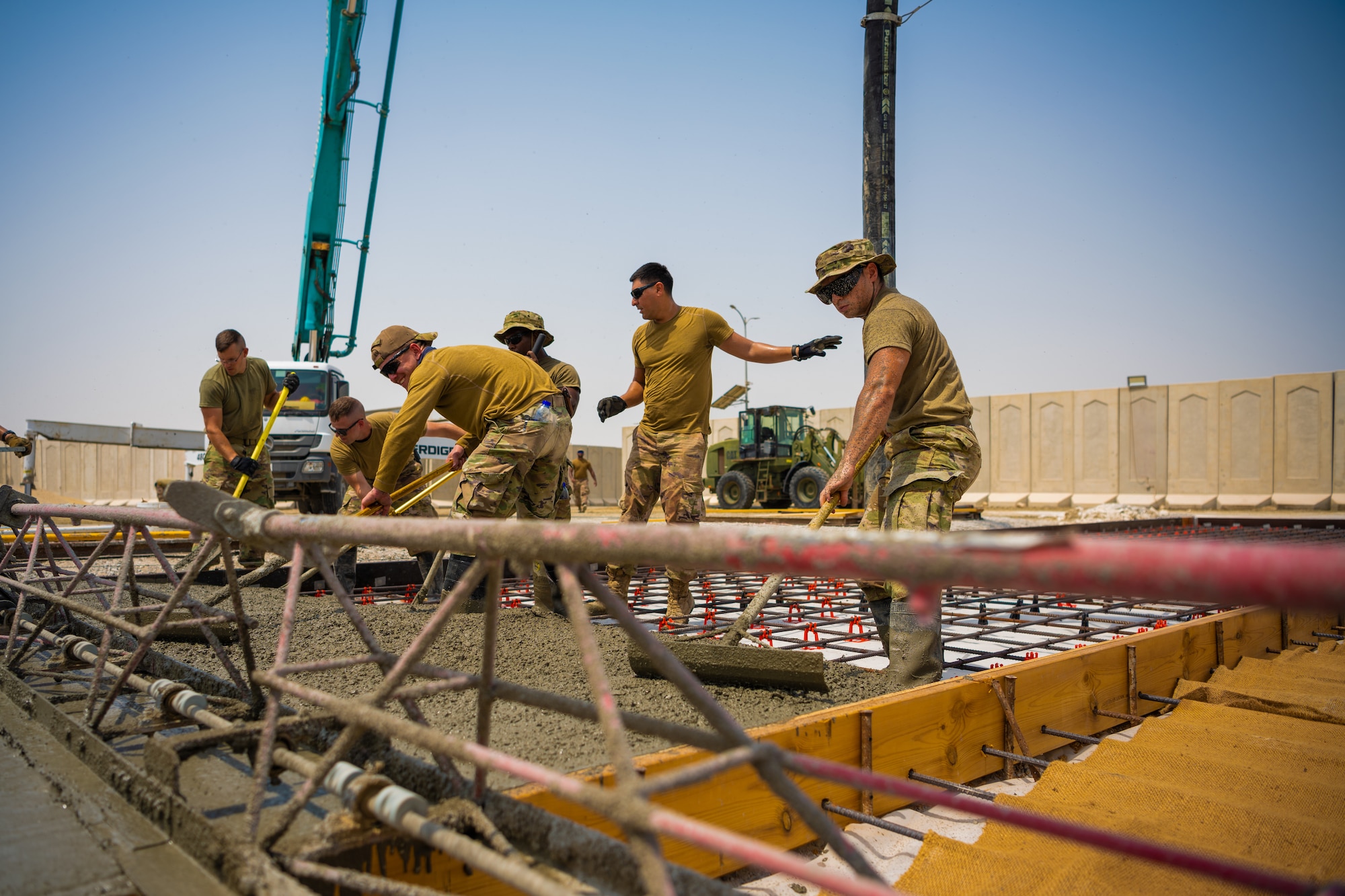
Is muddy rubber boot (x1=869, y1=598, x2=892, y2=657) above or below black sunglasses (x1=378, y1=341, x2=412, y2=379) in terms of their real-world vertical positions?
below

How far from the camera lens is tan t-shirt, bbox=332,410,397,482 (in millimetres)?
4969

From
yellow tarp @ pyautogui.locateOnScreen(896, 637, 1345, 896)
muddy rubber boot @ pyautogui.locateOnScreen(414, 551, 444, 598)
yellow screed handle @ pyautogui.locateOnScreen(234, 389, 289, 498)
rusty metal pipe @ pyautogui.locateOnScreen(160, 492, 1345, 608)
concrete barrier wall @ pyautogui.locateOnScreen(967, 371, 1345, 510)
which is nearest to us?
rusty metal pipe @ pyautogui.locateOnScreen(160, 492, 1345, 608)

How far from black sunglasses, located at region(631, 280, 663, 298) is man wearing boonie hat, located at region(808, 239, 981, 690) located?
131 cm

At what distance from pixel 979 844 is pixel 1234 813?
0.62 meters

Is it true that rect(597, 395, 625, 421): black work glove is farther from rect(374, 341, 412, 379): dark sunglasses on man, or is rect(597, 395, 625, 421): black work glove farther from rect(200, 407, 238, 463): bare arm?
rect(200, 407, 238, 463): bare arm

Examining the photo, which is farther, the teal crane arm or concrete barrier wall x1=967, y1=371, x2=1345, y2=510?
concrete barrier wall x1=967, y1=371, x2=1345, y2=510

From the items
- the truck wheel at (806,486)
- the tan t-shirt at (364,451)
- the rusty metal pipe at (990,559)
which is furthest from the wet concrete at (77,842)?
the truck wheel at (806,486)

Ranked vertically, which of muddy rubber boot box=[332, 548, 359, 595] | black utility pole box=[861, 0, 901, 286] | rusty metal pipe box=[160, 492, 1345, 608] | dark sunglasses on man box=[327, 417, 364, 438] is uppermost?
black utility pole box=[861, 0, 901, 286]

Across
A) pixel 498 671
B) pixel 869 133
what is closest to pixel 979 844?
pixel 498 671

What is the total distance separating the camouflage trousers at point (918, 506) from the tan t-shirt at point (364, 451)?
10.3 feet

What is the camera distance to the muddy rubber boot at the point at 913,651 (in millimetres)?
2764

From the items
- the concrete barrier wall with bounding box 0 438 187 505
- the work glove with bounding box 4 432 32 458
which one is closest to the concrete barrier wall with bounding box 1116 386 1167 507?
the work glove with bounding box 4 432 32 458

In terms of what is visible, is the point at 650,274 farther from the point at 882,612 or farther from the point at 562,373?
the point at 882,612

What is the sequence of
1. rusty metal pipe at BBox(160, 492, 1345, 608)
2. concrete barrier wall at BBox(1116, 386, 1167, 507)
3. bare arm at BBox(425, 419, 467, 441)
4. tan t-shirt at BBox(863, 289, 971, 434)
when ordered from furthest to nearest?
concrete barrier wall at BBox(1116, 386, 1167, 507)
bare arm at BBox(425, 419, 467, 441)
tan t-shirt at BBox(863, 289, 971, 434)
rusty metal pipe at BBox(160, 492, 1345, 608)
